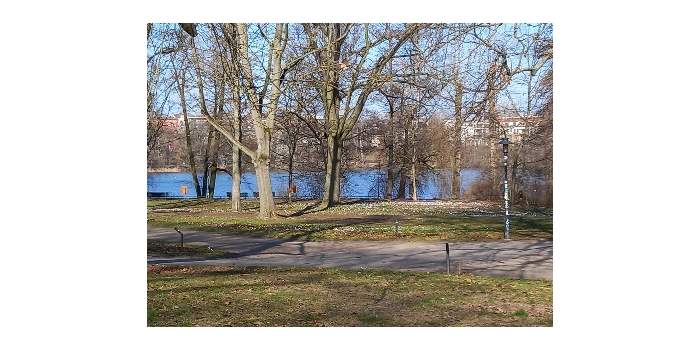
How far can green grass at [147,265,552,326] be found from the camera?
16.8 ft

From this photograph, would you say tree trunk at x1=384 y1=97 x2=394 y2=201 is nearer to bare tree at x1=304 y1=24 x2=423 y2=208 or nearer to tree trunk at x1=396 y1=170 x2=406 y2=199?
tree trunk at x1=396 y1=170 x2=406 y2=199

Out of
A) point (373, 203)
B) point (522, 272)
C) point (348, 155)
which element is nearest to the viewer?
point (522, 272)

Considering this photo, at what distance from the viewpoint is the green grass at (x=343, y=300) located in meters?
5.12

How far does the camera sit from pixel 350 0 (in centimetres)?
515

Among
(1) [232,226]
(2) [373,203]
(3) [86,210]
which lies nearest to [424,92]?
(2) [373,203]

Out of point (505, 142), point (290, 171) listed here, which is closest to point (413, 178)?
point (505, 142)

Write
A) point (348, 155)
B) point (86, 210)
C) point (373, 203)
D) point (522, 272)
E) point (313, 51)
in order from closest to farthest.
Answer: point (86, 210), point (522, 272), point (313, 51), point (373, 203), point (348, 155)

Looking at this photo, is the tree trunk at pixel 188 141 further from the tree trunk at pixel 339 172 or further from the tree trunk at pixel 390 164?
the tree trunk at pixel 390 164

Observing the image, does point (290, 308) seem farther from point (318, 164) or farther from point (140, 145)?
point (318, 164)

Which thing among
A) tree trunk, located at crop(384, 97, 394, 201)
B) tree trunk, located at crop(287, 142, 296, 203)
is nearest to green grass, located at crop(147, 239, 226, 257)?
tree trunk, located at crop(287, 142, 296, 203)

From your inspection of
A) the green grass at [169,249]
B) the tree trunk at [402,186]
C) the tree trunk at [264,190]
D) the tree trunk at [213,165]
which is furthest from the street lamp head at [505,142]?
the green grass at [169,249]

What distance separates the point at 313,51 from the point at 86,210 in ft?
8.52

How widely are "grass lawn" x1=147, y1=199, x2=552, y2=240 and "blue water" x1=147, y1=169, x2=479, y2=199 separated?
0.12 meters

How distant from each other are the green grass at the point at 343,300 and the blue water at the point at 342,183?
0.90m
